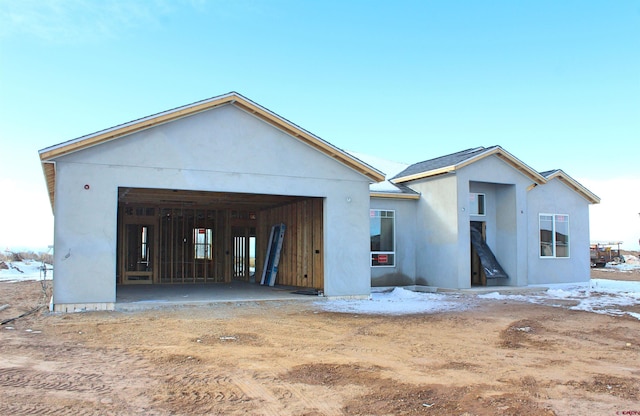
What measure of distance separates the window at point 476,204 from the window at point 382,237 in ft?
9.64

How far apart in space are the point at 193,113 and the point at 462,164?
8.89m

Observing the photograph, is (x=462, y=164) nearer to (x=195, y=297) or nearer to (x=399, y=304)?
(x=399, y=304)

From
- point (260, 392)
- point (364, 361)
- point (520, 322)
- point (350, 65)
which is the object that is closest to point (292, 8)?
point (350, 65)

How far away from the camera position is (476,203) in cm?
1912

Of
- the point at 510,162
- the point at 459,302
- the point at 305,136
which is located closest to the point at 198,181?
the point at 305,136

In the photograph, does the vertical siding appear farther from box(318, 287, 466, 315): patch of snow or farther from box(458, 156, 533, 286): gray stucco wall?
box(458, 156, 533, 286): gray stucco wall

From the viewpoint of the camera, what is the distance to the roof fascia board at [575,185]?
65.4ft

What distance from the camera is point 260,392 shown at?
18.7ft

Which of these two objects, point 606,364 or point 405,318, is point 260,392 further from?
point 405,318

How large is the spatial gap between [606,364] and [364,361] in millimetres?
3302

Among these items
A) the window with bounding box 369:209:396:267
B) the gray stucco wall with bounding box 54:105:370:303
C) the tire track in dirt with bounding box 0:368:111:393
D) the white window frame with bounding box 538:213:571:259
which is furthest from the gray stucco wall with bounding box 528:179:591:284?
the tire track in dirt with bounding box 0:368:111:393

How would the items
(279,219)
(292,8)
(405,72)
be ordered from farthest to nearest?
(405,72) → (279,219) → (292,8)

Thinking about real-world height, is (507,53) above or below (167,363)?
above

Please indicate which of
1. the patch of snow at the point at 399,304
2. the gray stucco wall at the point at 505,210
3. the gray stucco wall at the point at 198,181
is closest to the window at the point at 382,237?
the patch of snow at the point at 399,304
